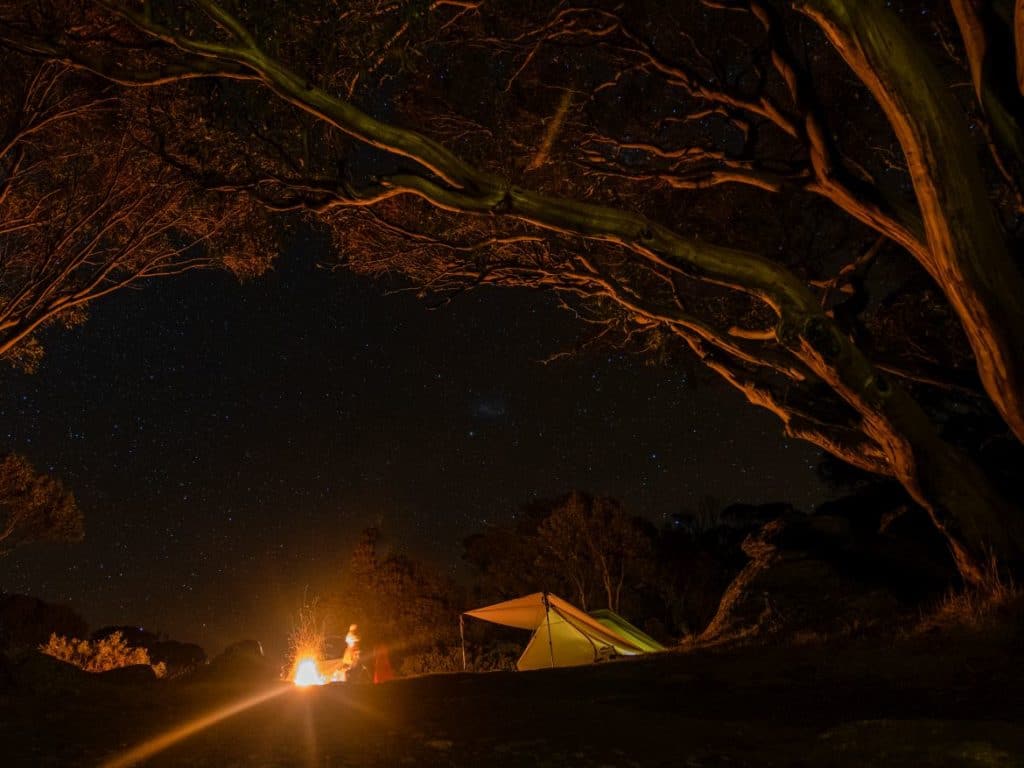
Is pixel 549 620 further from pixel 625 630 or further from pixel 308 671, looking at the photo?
pixel 308 671

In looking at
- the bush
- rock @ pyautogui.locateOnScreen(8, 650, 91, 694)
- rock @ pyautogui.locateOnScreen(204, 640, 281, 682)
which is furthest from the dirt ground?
the bush

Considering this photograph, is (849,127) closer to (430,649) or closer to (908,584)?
(908,584)

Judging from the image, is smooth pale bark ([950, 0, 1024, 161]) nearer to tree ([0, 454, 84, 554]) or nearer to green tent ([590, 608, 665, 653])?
green tent ([590, 608, 665, 653])

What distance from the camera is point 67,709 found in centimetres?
579

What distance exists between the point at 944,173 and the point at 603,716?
4939 mm

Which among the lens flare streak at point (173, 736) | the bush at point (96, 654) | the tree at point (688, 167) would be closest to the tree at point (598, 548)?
the bush at point (96, 654)

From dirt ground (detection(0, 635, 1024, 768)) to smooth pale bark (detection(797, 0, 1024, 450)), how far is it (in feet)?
8.08

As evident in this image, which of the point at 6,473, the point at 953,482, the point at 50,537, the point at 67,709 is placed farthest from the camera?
the point at 50,537

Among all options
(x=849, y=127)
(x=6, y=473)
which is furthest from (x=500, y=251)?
(x=6, y=473)

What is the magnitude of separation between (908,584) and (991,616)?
14.6ft

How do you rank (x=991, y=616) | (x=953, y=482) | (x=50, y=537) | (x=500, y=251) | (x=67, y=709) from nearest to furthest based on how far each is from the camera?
(x=67, y=709) → (x=991, y=616) → (x=953, y=482) → (x=500, y=251) → (x=50, y=537)

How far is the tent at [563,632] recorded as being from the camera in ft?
60.2

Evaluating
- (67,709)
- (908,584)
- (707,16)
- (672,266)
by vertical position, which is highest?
(707,16)

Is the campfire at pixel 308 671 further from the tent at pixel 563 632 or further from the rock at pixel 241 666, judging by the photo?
the rock at pixel 241 666
